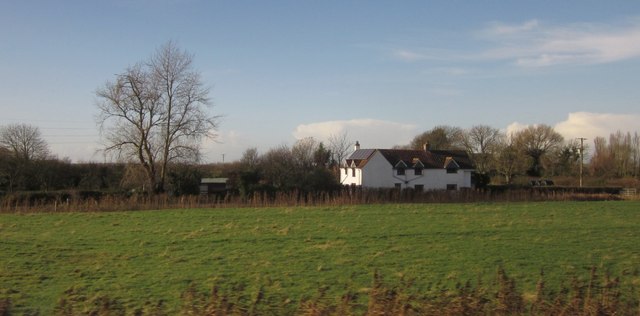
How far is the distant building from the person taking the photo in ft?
148

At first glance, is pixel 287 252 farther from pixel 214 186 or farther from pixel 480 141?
pixel 480 141

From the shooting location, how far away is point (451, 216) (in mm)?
25578

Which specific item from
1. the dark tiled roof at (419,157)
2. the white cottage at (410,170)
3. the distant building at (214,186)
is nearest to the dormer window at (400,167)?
the white cottage at (410,170)

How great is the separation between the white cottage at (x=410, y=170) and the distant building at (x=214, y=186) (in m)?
14.2

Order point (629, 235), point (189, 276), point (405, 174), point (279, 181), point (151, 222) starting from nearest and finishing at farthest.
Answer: point (189, 276) < point (629, 235) < point (151, 222) < point (279, 181) < point (405, 174)

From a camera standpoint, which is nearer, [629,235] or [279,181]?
[629,235]

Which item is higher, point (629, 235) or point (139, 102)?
point (139, 102)

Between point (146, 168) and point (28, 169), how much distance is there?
10184 millimetres

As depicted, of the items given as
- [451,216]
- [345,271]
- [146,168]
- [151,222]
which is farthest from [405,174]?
[345,271]

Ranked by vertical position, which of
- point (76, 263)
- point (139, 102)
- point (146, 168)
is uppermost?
point (139, 102)

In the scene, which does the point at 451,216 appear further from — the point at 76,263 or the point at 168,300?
the point at 168,300

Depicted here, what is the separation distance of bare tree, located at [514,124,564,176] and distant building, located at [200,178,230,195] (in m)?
44.7

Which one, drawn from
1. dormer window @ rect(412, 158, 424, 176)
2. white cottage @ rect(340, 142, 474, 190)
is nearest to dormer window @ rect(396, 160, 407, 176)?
white cottage @ rect(340, 142, 474, 190)

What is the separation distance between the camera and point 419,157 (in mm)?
60250
